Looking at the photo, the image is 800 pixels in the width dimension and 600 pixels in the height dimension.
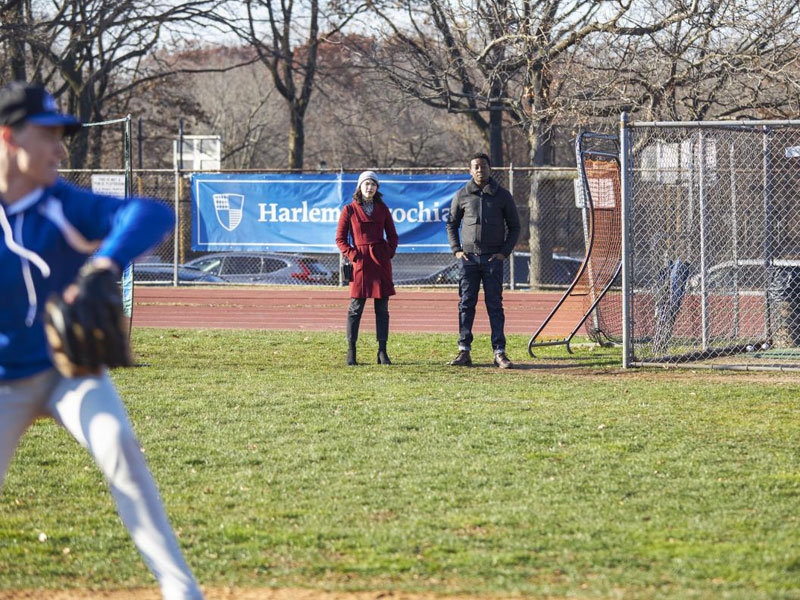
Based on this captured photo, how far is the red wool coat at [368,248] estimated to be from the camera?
37.8 feet

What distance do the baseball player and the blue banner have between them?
1781cm

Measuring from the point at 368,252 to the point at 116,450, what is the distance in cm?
813

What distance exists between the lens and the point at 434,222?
70.4 feet

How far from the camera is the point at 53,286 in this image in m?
3.66

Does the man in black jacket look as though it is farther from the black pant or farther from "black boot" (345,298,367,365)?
"black boot" (345,298,367,365)

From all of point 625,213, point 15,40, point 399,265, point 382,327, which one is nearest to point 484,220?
point 625,213

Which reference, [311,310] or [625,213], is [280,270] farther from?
[625,213]

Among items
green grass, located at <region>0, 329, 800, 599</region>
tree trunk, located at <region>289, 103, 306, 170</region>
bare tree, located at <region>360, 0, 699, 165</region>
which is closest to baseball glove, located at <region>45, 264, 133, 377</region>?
green grass, located at <region>0, 329, 800, 599</region>

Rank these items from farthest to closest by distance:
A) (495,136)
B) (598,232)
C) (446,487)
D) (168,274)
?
(495,136)
(168,274)
(598,232)
(446,487)

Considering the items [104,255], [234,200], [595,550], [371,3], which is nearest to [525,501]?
[595,550]

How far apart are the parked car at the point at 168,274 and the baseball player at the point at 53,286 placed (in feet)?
65.7

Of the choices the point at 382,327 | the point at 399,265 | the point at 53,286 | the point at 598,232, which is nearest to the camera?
the point at 53,286

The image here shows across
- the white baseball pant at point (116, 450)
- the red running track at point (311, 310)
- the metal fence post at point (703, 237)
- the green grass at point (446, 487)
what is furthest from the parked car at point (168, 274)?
the white baseball pant at point (116, 450)

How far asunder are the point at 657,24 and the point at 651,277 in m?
8.68
